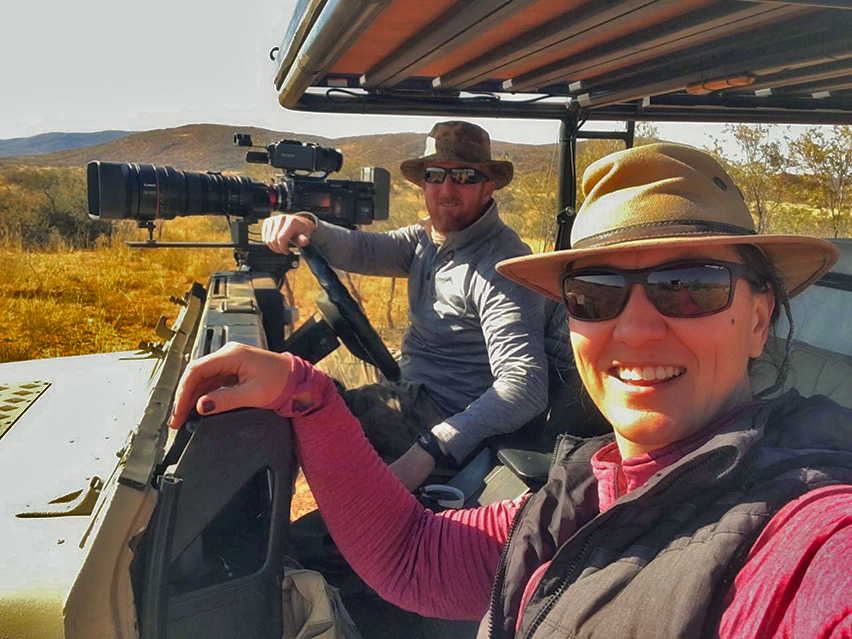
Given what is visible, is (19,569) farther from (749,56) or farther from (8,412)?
(749,56)

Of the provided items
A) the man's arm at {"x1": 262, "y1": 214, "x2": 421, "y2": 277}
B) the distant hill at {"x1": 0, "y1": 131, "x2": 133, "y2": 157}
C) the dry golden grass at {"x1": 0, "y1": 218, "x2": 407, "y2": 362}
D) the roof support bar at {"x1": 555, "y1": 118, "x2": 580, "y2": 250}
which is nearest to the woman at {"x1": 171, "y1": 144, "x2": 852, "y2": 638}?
the roof support bar at {"x1": 555, "y1": 118, "x2": 580, "y2": 250}

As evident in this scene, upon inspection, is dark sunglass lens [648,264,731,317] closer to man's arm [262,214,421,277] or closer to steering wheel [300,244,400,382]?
steering wheel [300,244,400,382]

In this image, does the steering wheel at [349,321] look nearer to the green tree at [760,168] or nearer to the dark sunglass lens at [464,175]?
the dark sunglass lens at [464,175]

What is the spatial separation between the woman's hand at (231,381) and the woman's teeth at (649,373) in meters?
0.68

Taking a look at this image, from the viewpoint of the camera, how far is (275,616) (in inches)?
59.3

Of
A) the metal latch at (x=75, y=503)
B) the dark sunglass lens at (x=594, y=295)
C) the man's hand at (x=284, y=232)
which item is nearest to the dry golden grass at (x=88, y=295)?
the man's hand at (x=284, y=232)

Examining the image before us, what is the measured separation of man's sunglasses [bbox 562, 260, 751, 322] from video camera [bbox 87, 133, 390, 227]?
217 cm

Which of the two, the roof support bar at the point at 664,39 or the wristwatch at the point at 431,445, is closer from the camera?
the roof support bar at the point at 664,39

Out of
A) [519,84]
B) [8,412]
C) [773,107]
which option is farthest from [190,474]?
[773,107]

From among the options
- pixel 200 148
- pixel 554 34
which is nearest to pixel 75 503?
pixel 554 34

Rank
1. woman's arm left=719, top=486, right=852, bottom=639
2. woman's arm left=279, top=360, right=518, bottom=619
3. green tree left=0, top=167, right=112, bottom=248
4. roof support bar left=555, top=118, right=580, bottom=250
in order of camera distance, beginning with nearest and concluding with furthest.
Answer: woman's arm left=719, top=486, right=852, bottom=639
woman's arm left=279, top=360, right=518, bottom=619
roof support bar left=555, top=118, right=580, bottom=250
green tree left=0, top=167, right=112, bottom=248

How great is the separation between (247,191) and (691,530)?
268cm

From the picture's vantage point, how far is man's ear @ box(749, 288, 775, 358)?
1.33 meters

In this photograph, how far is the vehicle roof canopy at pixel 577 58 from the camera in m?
1.66
